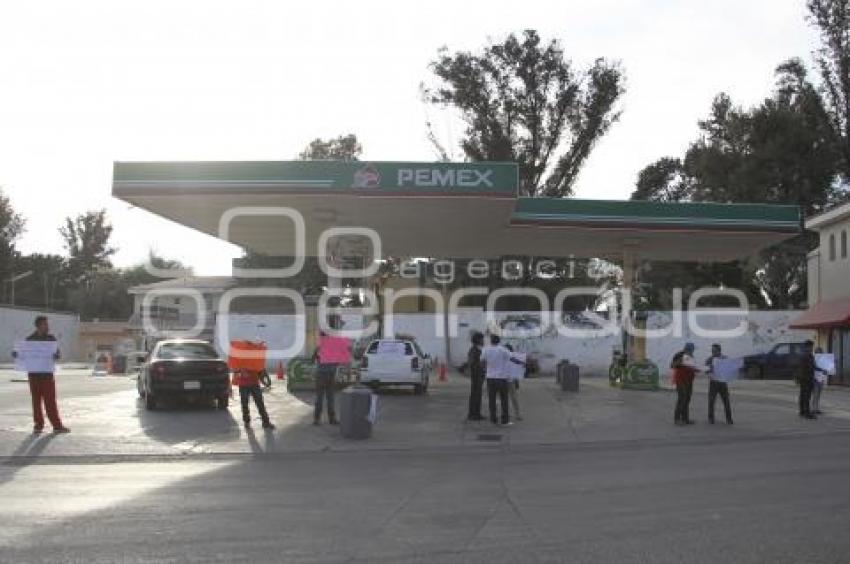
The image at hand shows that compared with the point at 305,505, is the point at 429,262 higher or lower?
higher

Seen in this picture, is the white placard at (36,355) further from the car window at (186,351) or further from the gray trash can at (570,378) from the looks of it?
the gray trash can at (570,378)

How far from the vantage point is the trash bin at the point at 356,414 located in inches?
679

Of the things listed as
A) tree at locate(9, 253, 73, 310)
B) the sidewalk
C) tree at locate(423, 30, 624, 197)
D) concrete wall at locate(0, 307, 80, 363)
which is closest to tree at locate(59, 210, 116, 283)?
tree at locate(9, 253, 73, 310)

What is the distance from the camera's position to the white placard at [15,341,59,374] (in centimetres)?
1662

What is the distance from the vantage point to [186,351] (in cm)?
2164

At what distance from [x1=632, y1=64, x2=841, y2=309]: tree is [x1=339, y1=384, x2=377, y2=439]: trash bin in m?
40.4

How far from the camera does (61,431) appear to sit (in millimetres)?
17453

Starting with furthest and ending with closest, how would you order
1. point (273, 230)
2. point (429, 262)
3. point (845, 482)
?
point (429, 262) → point (273, 230) → point (845, 482)

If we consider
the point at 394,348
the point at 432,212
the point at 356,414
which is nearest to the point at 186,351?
the point at 356,414

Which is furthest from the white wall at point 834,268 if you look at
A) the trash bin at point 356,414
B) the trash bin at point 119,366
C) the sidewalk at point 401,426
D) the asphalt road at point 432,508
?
the trash bin at point 119,366

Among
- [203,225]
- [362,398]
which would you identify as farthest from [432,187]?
[203,225]

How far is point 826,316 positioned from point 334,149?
31.1 meters

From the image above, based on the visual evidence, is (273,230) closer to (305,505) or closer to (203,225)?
(203,225)

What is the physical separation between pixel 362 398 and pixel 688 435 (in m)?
5.93
